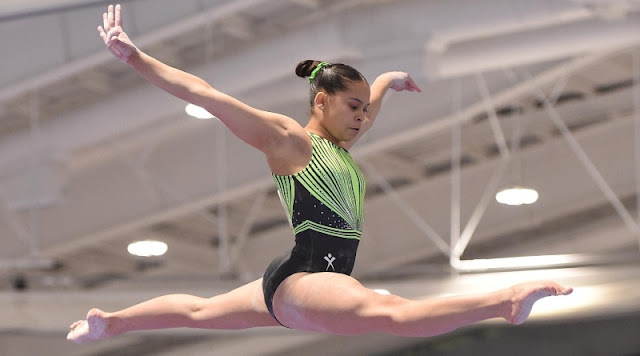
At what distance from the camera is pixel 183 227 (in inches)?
629

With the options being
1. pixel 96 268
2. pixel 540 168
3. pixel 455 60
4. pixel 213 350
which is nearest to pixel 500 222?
pixel 540 168

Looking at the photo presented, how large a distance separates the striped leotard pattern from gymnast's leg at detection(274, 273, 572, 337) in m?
0.27

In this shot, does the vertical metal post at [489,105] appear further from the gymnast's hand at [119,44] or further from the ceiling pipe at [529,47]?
the gymnast's hand at [119,44]

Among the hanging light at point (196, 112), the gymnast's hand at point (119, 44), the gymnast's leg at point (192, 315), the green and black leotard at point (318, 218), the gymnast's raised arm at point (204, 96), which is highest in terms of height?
the hanging light at point (196, 112)

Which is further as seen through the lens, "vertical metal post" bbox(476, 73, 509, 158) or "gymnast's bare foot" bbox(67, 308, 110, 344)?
"vertical metal post" bbox(476, 73, 509, 158)

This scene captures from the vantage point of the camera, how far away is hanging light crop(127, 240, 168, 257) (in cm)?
1509

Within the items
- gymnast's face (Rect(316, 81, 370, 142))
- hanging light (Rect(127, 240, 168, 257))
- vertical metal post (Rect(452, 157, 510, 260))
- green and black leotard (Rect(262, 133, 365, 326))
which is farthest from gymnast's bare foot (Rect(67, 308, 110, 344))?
hanging light (Rect(127, 240, 168, 257))

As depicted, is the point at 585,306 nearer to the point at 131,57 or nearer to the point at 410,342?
the point at 410,342

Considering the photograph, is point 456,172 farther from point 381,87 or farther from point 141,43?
point 381,87

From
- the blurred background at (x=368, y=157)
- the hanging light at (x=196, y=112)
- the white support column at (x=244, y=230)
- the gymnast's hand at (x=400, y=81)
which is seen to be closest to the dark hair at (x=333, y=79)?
the gymnast's hand at (x=400, y=81)

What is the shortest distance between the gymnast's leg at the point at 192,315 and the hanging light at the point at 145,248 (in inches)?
379

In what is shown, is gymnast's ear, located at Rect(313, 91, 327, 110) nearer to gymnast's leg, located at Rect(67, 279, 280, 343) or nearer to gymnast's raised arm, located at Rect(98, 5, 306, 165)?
gymnast's raised arm, located at Rect(98, 5, 306, 165)

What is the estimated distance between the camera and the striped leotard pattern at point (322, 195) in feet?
16.8

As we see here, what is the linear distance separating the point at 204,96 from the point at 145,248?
10516 mm
